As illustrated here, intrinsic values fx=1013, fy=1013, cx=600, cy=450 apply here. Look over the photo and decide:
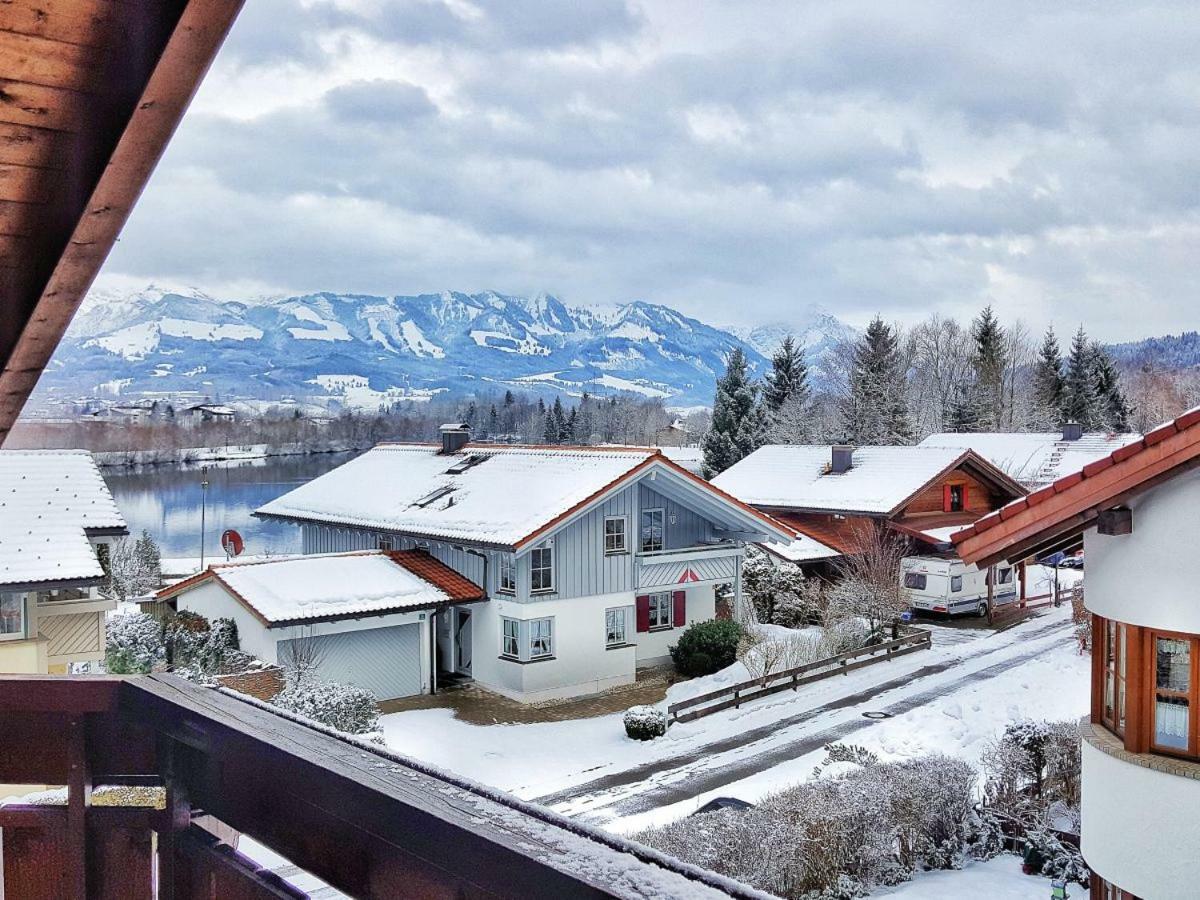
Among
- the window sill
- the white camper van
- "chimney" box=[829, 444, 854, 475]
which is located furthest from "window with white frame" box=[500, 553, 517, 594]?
"chimney" box=[829, 444, 854, 475]

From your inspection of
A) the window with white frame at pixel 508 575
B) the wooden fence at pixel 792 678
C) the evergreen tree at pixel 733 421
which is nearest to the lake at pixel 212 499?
the evergreen tree at pixel 733 421

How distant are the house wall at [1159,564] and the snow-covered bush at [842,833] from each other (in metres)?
4.99

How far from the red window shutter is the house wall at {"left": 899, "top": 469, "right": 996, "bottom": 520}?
470 inches

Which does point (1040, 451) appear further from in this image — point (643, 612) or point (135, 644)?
point (135, 644)

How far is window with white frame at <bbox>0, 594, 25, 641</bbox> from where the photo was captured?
50.9 ft

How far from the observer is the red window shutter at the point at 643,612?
24.8 m

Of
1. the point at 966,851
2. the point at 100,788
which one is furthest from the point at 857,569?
the point at 100,788

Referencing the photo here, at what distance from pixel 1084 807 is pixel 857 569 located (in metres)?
22.4

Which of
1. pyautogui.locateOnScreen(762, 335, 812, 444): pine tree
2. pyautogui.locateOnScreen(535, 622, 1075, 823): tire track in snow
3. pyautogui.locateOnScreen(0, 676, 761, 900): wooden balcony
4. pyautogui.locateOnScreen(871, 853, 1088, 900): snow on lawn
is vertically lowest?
pyautogui.locateOnScreen(535, 622, 1075, 823): tire track in snow

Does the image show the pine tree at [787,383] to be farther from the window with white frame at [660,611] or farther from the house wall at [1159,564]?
the house wall at [1159,564]

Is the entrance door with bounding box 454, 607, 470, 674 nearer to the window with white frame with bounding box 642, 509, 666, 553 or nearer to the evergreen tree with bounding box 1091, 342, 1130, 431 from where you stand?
the window with white frame with bounding box 642, 509, 666, 553

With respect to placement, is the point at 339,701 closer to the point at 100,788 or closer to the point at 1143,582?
the point at 1143,582

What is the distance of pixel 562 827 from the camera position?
1.15 meters

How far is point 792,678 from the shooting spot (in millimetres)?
22703
